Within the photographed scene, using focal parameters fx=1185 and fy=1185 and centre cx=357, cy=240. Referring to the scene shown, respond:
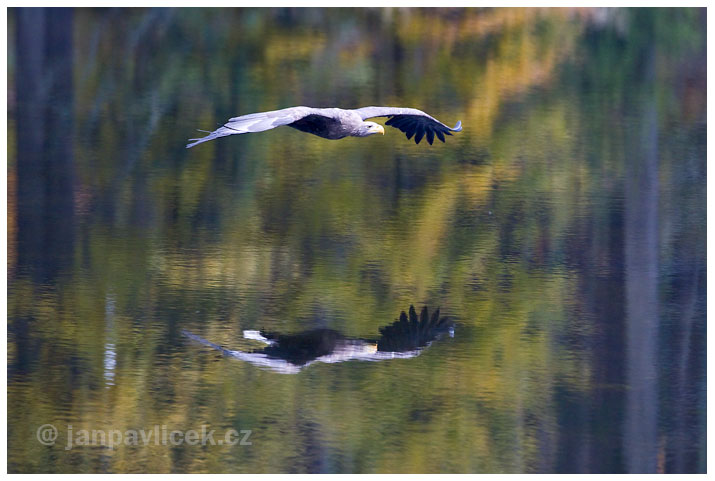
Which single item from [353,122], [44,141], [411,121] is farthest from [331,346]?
[44,141]

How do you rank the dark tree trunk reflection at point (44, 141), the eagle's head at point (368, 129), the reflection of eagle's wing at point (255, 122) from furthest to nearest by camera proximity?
the dark tree trunk reflection at point (44, 141) → the eagle's head at point (368, 129) → the reflection of eagle's wing at point (255, 122)

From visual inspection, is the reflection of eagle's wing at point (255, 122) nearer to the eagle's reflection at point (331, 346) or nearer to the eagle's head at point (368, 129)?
the eagle's head at point (368, 129)

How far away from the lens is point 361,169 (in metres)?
10.8

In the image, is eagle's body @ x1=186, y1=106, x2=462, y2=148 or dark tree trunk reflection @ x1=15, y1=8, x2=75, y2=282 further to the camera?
dark tree trunk reflection @ x1=15, y1=8, x2=75, y2=282

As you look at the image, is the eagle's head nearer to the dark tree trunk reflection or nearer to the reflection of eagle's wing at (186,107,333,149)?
the reflection of eagle's wing at (186,107,333,149)

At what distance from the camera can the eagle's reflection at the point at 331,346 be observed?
7.32 meters

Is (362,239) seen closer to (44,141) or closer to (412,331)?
(412,331)

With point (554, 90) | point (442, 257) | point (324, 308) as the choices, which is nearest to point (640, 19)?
point (554, 90)

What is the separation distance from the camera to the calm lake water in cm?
685

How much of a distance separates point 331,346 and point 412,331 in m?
0.59

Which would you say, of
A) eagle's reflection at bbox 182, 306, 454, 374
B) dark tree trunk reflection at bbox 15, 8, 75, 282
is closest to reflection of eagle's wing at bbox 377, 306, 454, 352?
eagle's reflection at bbox 182, 306, 454, 374

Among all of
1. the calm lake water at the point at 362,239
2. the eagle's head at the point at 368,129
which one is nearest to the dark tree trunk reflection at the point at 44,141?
the calm lake water at the point at 362,239

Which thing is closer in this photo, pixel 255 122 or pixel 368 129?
pixel 255 122

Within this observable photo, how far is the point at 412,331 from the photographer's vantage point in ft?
25.5
